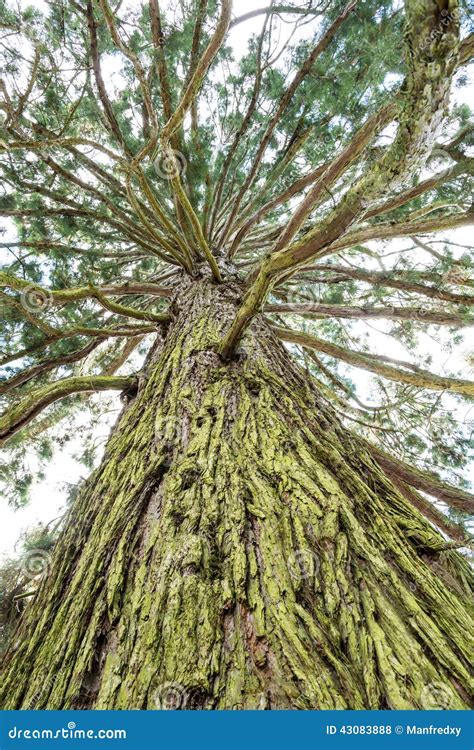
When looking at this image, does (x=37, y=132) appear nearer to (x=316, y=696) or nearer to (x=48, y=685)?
(x=48, y=685)

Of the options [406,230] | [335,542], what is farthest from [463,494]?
[406,230]

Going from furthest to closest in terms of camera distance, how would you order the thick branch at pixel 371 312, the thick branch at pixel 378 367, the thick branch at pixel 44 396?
the thick branch at pixel 371 312 < the thick branch at pixel 378 367 < the thick branch at pixel 44 396

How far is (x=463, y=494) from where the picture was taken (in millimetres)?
2133

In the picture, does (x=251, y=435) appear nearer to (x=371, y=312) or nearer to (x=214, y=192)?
(x=371, y=312)

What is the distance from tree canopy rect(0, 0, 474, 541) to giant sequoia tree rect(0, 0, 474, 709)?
0.02 m

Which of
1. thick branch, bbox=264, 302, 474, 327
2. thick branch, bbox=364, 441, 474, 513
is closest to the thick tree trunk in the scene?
thick branch, bbox=364, 441, 474, 513

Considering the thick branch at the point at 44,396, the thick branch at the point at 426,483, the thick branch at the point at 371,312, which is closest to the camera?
the thick branch at the point at 44,396

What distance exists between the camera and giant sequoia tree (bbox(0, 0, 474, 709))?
0.81m

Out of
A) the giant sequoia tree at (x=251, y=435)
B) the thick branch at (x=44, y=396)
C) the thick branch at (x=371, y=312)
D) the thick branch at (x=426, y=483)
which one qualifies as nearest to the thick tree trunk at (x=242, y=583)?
the giant sequoia tree at (x=251, y=435)

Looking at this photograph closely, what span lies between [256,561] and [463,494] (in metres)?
1.63

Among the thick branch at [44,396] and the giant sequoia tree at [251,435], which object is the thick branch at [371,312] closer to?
the giant sequoia tree at [251,435]

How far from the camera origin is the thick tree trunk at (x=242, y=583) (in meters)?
0.76

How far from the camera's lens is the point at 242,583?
0.91m

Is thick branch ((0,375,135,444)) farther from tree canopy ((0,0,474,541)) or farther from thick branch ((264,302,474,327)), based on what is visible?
thick branch ((264,302,474,327))
